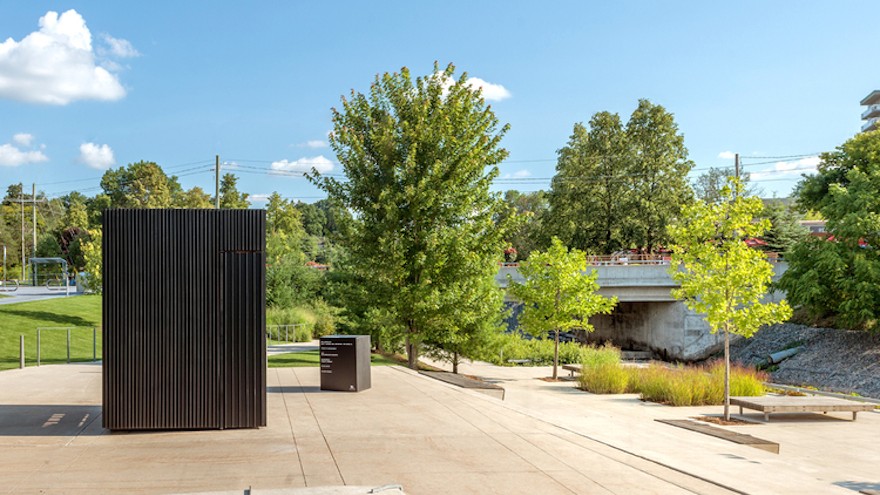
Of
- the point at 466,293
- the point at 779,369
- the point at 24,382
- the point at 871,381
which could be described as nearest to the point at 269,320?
the point at 466,293

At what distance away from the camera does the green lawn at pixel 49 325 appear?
84.6 feet

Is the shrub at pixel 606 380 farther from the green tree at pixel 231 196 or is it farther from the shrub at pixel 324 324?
the green tree at pixel 231 196

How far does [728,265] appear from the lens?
58.8 ft

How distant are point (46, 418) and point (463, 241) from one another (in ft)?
46.6

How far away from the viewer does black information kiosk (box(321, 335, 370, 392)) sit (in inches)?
637

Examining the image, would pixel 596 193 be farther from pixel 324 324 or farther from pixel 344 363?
pixel 344 363

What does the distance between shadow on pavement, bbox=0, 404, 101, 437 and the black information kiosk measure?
15.3 ft

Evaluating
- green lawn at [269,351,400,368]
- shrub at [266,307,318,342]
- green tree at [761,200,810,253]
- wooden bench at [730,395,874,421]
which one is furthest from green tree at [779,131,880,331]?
shrub at [266,307,318,342]

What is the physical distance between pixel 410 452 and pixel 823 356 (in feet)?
101

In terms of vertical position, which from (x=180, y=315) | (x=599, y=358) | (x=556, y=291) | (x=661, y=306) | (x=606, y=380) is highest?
(x=180, y=315)

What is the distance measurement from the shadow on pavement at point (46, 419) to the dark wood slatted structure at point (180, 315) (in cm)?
96

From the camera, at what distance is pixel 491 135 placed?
2612 cm

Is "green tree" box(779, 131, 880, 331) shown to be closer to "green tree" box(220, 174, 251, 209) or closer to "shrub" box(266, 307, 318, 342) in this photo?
"shrub" box(266, 307, 318, 342)

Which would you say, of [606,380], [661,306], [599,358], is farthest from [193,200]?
[606,380]
